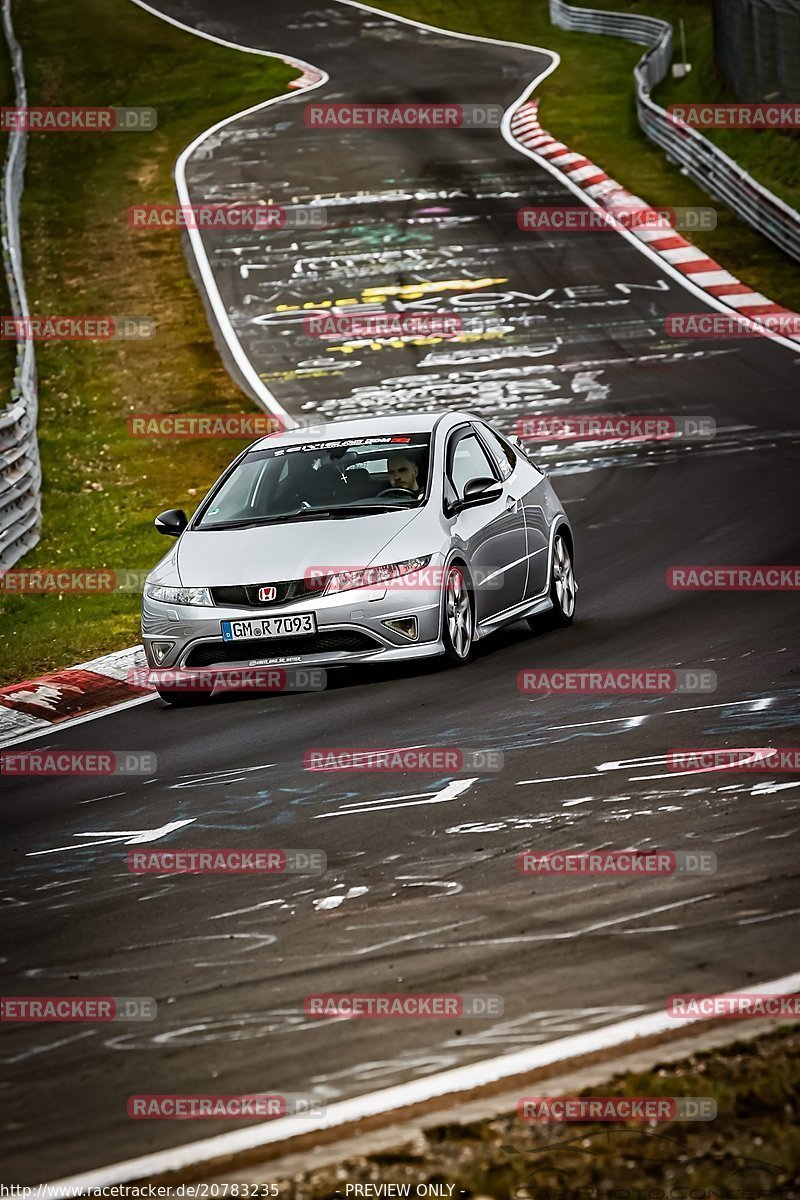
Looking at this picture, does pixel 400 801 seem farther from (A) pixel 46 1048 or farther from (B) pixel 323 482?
(B) pixel 323 482

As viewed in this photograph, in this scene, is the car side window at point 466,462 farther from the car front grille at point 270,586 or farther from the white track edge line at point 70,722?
the white track edge line at point 70,722

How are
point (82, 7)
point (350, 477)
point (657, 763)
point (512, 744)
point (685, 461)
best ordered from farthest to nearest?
1. point (82, 7)
2. point (685, 461)
3. point (350, 477)
4. point (512, 744)
5. point (657, 763)

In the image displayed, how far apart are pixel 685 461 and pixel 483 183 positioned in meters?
15.7

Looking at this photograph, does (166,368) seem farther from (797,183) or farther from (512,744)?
(512,744)

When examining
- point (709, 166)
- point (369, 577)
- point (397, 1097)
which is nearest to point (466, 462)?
point (369, 577)

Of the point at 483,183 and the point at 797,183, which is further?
the point at 483,183

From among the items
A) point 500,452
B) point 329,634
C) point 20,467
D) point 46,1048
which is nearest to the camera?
point 46,1048

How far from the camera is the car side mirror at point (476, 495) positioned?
11.5 meters

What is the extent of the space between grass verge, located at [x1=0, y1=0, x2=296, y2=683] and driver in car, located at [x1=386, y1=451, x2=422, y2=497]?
263cm

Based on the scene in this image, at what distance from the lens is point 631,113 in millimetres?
36875

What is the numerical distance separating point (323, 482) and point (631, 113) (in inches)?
1068

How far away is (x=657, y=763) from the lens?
830cm

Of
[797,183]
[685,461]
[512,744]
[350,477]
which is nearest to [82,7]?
[797,183]

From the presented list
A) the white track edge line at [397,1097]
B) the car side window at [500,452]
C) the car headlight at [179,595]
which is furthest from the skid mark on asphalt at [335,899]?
the car side window at [500,452]
